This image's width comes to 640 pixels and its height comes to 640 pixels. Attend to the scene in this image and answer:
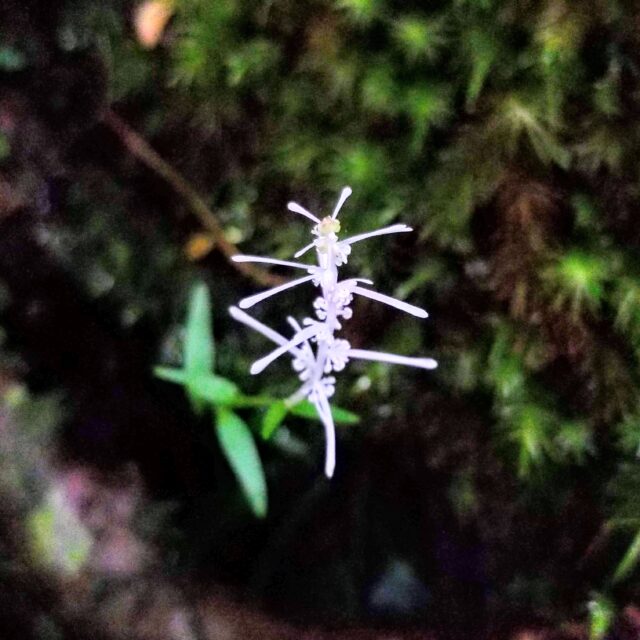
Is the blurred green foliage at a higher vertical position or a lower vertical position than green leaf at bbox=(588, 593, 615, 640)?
higher

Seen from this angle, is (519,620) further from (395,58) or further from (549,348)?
(395,58)

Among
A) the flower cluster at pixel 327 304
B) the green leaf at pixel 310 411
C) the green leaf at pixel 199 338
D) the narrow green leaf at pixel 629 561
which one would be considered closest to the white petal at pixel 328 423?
the flower cluster at pixel 327 304

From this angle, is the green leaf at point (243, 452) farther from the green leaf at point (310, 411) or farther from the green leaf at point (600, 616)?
the green leaf at point (600, 616)

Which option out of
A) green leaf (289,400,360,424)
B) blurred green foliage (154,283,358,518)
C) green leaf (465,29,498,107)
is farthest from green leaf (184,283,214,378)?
green leaf (465,29,498,107)

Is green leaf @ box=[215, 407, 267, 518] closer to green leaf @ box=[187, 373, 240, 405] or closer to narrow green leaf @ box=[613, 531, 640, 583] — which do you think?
green leaf @ box=[187, 373, 240, 405]

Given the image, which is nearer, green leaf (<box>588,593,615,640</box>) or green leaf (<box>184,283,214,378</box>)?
green leaf (<box>588,593,615,640</box>)

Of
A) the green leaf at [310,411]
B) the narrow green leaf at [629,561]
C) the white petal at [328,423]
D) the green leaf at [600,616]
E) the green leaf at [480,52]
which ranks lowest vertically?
the green leaf at [600,616]

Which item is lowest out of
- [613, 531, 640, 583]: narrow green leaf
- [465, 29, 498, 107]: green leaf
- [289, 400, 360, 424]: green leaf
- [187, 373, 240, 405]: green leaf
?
[613, 531, 640, 583]: narrow green leaf

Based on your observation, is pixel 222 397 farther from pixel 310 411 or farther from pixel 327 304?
pixel 327 304
